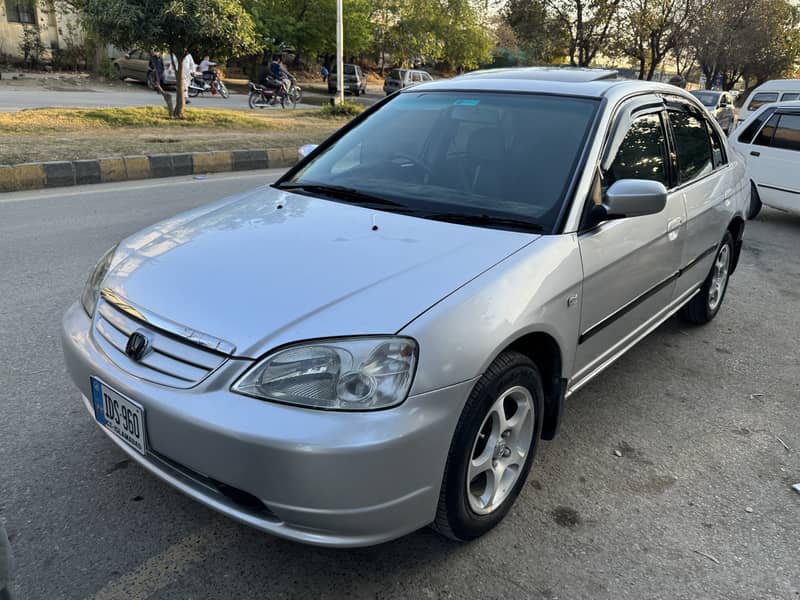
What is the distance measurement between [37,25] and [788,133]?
3176 centimetres

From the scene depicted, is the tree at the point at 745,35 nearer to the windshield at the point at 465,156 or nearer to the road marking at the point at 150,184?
the road marking at the point at 150,184

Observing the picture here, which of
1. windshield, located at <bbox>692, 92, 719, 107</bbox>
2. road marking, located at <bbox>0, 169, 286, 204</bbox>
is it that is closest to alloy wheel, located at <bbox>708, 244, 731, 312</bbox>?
road marking, located at <bbox>0, 169, 286, 204</bbox>

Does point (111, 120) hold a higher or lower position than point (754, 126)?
lower

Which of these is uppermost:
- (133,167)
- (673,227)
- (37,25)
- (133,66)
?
(37,25)

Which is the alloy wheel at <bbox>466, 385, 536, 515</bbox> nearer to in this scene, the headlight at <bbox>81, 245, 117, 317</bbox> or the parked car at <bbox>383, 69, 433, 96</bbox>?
the headlight at <bbox>81, 245, 117, 317</bbox>

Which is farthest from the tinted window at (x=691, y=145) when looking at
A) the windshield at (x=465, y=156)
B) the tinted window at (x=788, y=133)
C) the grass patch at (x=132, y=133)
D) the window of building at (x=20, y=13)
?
the window of building at (x=20, y=13)

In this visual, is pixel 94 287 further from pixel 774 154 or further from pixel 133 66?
pixel 133 66

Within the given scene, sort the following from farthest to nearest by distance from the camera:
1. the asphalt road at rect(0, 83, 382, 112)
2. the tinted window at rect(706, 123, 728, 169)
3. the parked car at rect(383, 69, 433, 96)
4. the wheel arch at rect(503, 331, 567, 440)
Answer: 1. the parked car at rect(383, 69, 433, 96)
2. the asphalt road at rect(0, 83, 382, 112)
3. the tinted window at rect(706, 123, 728, 169)
4. the wheel arch at rect(503, 331, 567, 440)

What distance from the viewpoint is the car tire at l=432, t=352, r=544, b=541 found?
2072 millimetres

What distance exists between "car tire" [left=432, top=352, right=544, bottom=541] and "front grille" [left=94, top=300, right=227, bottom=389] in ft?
2.57

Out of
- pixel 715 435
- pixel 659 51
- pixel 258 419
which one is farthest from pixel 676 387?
pixel 659 51

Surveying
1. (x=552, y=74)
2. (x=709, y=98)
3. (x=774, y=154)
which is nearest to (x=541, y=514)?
(x=552, y=74)

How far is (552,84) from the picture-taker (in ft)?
10.6

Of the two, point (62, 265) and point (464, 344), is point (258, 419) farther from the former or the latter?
point (62, 265)
